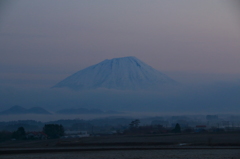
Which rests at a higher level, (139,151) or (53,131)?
(53,131)

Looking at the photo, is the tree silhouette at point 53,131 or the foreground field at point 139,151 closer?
the foreground field at point 139,151

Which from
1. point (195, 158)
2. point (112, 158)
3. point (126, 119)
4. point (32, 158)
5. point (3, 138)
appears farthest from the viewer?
point (126, 119)

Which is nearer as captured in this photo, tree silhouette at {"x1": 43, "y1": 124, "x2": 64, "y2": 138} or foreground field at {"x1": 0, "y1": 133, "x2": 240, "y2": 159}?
foreground field at {"x1": 0, "y1": 133, "x2": 240, "y2": 159}

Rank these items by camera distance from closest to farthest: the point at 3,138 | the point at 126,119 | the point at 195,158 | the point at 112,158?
the point at 195,158
the point at 112,158
the point at 3,138
the point at 126,119

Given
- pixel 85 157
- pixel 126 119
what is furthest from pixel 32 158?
pixel 126 119

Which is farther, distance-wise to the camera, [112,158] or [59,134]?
[59,134]

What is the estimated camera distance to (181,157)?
17.1 m

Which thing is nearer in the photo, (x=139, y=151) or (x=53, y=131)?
(x=139, y=151)

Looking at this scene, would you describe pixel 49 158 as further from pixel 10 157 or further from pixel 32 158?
pixel 10 157

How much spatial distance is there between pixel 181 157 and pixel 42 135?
2911 cm

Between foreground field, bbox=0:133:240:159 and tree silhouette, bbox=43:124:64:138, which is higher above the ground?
tree silhouette, bbox=43:124:64:138

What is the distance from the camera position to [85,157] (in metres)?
18.6

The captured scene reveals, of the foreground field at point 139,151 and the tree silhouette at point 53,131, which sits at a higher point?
the tree silhouette at point 53,131

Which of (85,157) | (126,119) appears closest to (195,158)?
(85,157)
